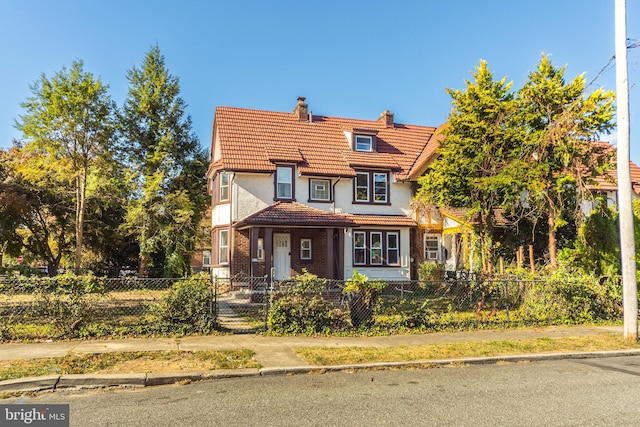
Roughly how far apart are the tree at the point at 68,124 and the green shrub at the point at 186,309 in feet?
44.7

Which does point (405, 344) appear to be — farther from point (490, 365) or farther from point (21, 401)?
point (21, 401)

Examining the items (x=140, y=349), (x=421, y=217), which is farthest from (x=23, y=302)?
(x=421, y=217)

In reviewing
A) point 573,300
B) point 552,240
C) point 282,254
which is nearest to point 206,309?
point 573,300

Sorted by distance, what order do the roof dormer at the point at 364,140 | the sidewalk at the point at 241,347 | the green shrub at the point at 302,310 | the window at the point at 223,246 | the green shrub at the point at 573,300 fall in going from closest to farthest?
the sidewalk at the point at 241,347 < the green shrub at the point at 302,310 < the green shrub at the point at 573,300 < the window at the point at 223,246 < the roof dormer at the point at 364,140

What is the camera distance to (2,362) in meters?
7.56

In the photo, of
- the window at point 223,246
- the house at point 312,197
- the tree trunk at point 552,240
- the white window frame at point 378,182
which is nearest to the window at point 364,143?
the house at point 312,197

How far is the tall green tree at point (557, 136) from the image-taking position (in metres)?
13.8

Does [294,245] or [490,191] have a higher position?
[490,191]

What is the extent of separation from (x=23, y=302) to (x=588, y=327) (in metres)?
13.6

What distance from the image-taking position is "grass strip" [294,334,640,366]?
8.48 m

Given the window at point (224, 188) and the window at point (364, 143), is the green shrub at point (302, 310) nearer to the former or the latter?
the window at point (224, 188)

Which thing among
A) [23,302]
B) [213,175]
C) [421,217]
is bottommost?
[23,302]

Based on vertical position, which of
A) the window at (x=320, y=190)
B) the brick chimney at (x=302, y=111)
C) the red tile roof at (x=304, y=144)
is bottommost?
the window at (x=320, y=190)

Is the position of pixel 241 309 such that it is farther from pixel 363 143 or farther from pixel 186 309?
pixel 363 143
